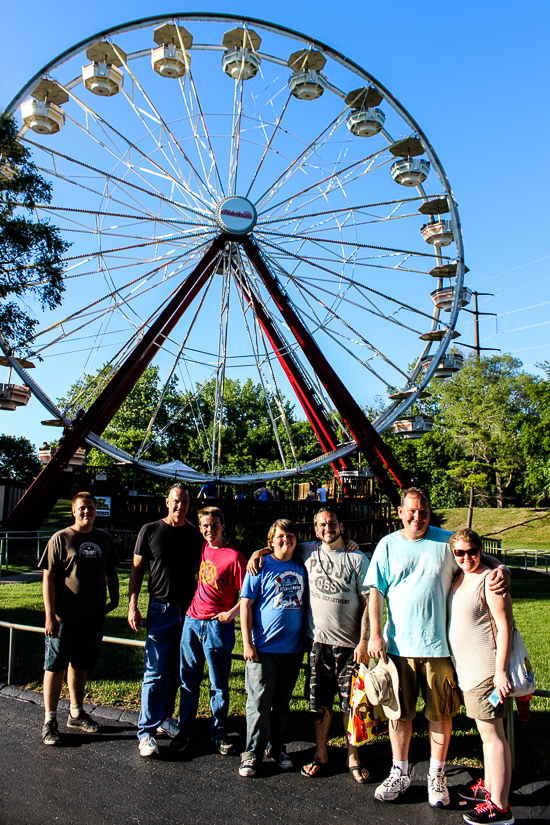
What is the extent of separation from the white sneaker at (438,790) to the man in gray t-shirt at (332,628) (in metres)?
0.51

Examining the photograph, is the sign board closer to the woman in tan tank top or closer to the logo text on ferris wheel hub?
the logo text on ferris wheel hub

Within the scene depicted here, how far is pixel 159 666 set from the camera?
14.9 feet

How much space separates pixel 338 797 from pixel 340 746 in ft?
2.61

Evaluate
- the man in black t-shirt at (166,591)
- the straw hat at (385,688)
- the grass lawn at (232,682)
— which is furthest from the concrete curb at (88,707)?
the straw hat at (385,688)

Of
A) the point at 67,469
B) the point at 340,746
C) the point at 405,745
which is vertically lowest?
the point at 340,746

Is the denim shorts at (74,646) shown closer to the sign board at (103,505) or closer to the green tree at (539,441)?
the sign board at (103,505)

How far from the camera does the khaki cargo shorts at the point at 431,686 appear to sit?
3748 millimetres

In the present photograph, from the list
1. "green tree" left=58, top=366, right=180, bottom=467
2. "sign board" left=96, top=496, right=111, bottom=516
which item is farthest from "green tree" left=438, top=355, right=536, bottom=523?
"sign board" left=96, top=496, right=111, bottom=516

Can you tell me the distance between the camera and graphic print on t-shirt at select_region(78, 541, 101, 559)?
4.86m

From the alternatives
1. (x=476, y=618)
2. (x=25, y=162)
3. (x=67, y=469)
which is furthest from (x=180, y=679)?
(x=67, y=469)

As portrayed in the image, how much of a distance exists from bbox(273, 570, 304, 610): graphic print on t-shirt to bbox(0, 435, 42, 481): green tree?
2269 inches

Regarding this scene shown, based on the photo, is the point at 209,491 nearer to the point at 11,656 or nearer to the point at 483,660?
the point at 11,656

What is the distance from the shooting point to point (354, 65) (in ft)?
53.5

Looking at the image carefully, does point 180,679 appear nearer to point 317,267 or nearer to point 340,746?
point 340,746
